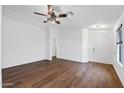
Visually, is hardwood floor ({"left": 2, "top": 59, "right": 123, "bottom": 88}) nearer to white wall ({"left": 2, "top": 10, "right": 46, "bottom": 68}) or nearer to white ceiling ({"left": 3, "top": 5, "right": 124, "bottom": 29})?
white wall ({"left": 2, "top": 10, "right": 46, "bottom": 68})

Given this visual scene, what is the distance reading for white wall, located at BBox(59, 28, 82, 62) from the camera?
24.0 feet

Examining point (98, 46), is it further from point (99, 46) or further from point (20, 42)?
point (20, 42)

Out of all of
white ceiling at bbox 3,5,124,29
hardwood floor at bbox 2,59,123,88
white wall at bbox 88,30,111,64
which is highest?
white ceiling at bbox 3,5,124,29

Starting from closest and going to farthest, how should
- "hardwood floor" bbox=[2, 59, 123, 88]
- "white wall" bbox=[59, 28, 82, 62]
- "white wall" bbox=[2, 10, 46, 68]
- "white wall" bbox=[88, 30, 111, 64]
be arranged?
"hardwood floor" bbox=[2, 59, 123, 88] → "white wall" bbox=[2, 10, 46, 68] → "white wall" bbox=[88, 30, 111, 64] → "white wall" bbox=[59, 28, 82, 62]

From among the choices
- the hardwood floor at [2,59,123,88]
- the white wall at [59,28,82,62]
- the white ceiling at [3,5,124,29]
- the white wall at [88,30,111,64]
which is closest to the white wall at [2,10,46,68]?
the hardwood floor at [2,59,123,88]

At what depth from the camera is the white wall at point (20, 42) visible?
15.9 ft

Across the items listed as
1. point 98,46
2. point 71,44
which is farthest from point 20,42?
point 98,46

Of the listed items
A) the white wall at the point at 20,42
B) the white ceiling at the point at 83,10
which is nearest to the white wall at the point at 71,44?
the white wall at the point at 20,42

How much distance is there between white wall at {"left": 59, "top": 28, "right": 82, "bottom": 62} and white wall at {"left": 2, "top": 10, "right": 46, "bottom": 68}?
1.66 metres

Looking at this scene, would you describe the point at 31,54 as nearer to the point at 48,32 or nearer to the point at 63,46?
the point at 48,32

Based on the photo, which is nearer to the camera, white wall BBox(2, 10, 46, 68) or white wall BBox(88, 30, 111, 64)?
white wall BBox(2, 10, 46, 68)

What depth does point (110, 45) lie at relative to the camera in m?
6.78

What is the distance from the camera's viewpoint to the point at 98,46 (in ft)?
23.8

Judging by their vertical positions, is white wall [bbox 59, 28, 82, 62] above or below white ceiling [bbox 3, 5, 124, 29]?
below
